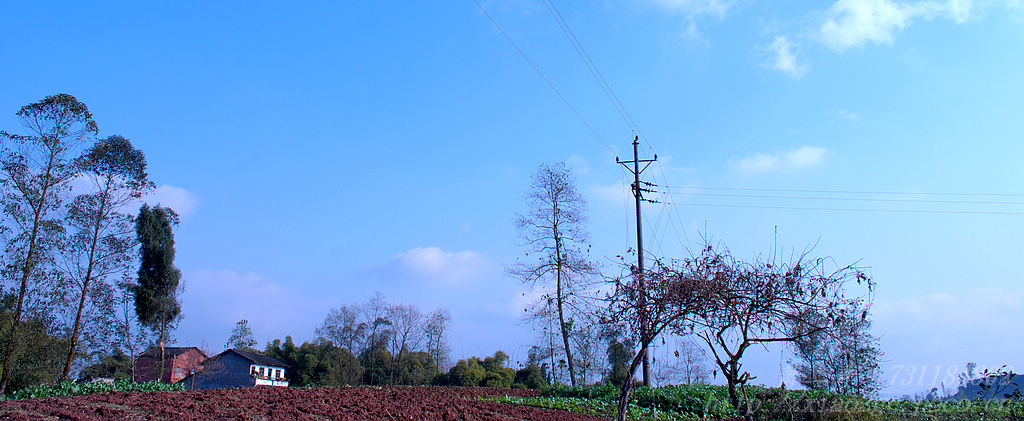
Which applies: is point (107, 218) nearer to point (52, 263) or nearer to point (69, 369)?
point (52, 263)

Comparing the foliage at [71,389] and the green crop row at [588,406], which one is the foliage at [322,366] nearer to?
the foliage at [71,389]

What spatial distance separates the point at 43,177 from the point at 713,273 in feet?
65.8

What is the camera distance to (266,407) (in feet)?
36.2

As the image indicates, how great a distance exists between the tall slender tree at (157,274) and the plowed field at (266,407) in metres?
16.1

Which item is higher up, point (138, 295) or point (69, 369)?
point (138, 295)

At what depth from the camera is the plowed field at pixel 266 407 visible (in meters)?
9.63

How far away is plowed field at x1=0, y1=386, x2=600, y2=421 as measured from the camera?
963 centimetres

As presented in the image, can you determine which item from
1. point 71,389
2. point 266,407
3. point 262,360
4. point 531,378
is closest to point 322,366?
point 262,360

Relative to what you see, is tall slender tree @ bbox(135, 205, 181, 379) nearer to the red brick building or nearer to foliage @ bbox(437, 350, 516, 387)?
the red brick building

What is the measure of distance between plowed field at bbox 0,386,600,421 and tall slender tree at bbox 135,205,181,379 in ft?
53.0

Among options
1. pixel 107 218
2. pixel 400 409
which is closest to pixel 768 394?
pixel 400 409

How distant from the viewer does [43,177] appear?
759 inches

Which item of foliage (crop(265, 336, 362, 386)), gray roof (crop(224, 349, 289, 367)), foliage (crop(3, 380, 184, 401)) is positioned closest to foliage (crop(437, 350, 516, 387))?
foliage (crop(265, 336, 362, 386))

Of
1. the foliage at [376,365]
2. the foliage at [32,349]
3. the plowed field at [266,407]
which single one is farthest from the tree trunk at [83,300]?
the foliage at [376,365]
